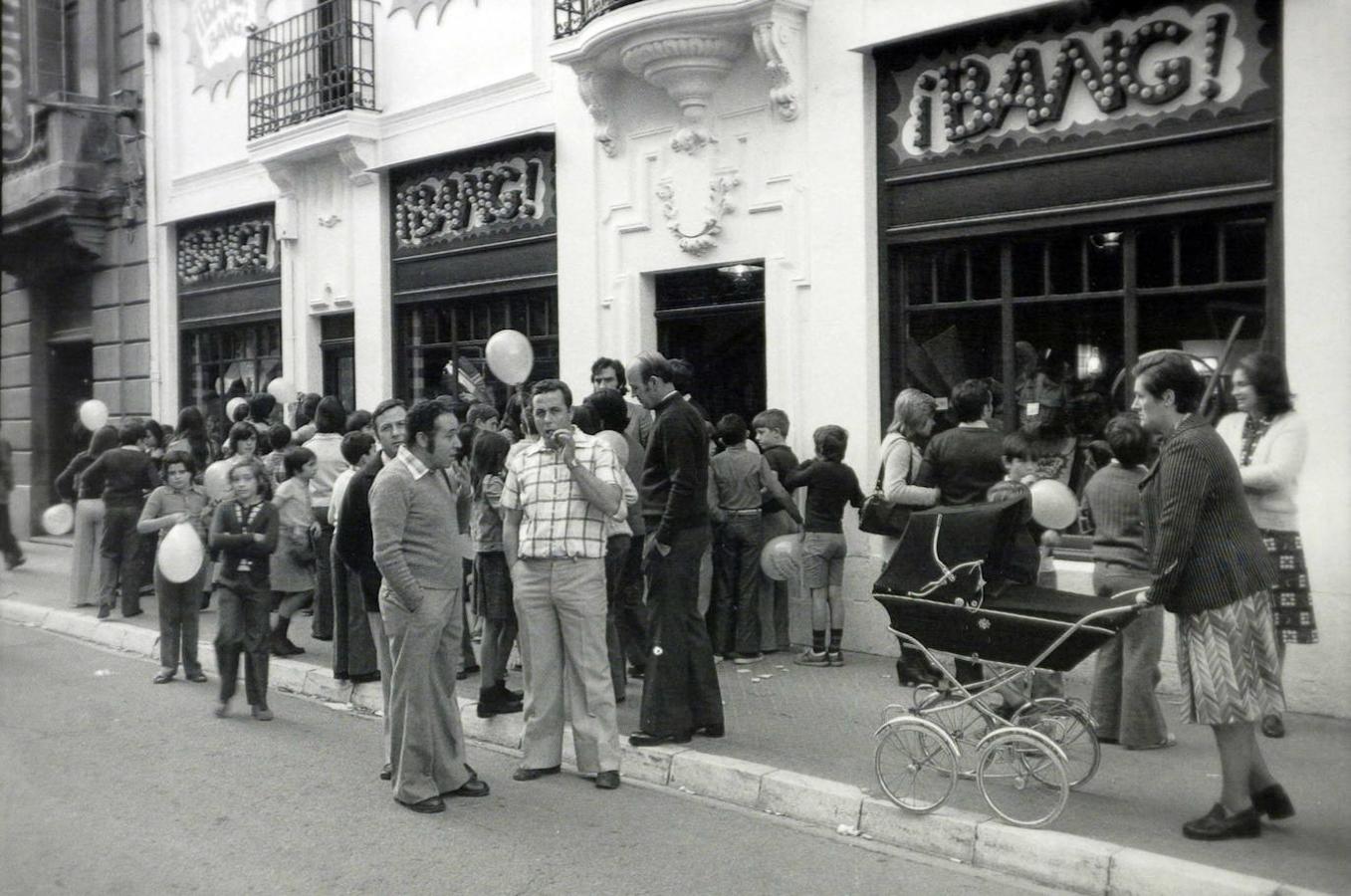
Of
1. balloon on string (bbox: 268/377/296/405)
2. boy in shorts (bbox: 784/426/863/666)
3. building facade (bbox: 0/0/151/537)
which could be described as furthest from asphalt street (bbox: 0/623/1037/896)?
building facade (bbox: 0/0/151/537)

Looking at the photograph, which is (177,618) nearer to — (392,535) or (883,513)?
(392,535)

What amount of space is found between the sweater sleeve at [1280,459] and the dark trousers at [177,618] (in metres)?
6.59

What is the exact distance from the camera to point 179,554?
26.6 feet

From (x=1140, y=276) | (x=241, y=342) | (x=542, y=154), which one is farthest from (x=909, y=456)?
(x=241, y=342)

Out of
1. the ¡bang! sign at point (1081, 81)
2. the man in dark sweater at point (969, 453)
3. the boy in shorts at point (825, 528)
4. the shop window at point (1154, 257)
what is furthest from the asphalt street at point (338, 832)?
the ¡bang! sign at point (1081, 81)

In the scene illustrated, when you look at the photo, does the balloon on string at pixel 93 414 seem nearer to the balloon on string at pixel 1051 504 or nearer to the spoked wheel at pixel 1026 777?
the balloon on string at pixel 1051 504

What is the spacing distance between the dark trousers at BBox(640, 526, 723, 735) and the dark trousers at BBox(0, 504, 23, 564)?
9.03 metres

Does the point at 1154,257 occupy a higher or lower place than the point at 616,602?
higher

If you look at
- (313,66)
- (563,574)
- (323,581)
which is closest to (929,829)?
(563,574)

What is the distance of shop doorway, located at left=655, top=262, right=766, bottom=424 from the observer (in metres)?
10.3

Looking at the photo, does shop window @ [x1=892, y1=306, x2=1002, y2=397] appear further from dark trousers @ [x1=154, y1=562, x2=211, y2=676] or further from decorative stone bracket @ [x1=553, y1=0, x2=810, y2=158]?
dark trousers @ [x1=154, y1=562, x2=211, y2=676]

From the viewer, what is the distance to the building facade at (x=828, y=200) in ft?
24.2

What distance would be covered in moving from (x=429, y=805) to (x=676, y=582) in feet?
5.24

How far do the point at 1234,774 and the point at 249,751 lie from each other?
490 cm
